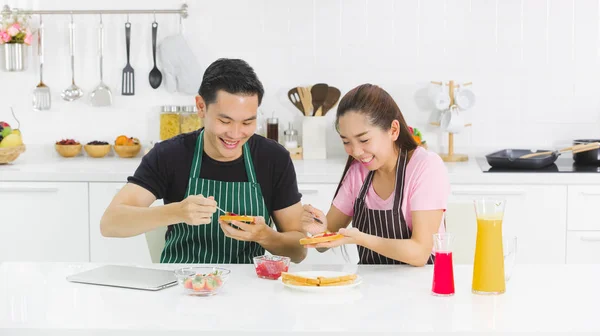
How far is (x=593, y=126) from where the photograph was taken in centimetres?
433

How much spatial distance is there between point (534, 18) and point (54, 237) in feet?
8.76

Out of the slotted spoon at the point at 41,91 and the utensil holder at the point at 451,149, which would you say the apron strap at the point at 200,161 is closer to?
the utensil holder at the point at 451,149

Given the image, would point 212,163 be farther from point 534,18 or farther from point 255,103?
point 534,18

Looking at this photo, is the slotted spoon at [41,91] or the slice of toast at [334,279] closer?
A: the slice of toast at [334,279]

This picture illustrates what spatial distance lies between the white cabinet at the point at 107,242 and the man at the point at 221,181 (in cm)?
115

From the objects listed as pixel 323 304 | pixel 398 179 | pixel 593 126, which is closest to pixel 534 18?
pixel 593 126

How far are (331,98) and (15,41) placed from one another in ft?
5.60

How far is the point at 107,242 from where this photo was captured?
386cm

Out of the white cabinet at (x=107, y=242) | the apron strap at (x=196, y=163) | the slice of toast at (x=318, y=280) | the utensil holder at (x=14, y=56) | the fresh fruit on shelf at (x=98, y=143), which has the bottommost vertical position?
the white cabinet at (x=107, y=242)

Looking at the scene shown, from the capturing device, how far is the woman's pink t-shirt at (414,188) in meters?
2.43

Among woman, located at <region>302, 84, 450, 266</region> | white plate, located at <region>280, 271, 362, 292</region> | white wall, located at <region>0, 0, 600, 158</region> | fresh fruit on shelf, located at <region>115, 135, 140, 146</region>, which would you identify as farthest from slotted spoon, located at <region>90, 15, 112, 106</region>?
white plate, located at <region>280, 271, 362, 292</region>

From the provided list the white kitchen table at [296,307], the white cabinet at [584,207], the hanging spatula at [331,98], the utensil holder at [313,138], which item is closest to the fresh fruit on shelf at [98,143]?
the utensil holder at [313,138]

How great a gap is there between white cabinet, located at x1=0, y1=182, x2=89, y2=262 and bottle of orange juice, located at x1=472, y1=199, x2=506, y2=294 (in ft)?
7.47

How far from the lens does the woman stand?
7.80ft
